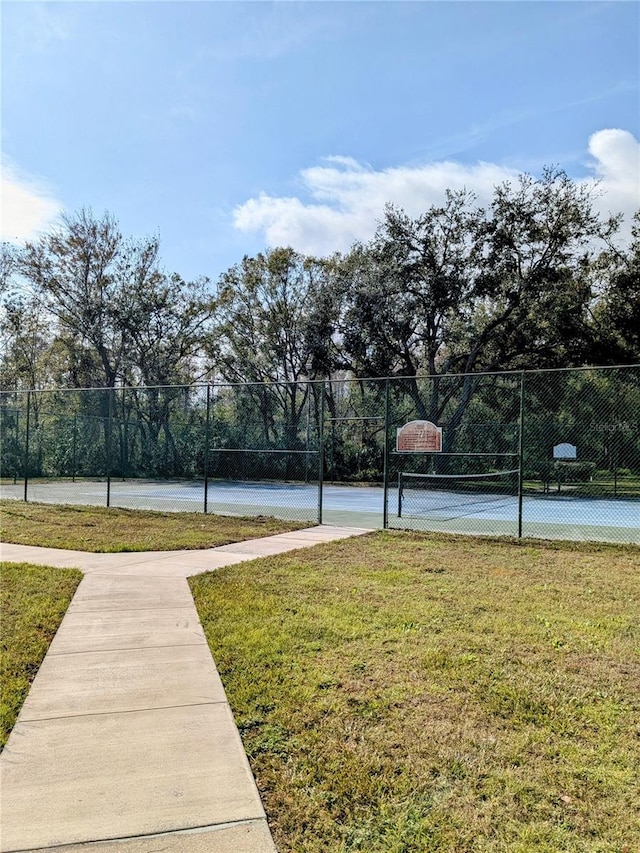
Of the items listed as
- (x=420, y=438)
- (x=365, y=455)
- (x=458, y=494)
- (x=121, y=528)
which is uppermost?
(x=420, y=438)

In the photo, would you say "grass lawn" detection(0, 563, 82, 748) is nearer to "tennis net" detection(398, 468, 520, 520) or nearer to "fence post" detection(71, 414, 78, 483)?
"tennis net" detection(398, 468, 520, 520)

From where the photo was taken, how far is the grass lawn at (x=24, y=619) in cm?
317

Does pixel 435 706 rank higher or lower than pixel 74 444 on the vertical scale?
lower

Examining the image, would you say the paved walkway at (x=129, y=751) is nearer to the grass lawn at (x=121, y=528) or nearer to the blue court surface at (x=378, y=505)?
the grass lawn at (x=121, y=528)

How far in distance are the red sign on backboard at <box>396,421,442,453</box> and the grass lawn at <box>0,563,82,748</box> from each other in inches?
197

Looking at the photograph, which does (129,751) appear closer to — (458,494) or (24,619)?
(24,619)

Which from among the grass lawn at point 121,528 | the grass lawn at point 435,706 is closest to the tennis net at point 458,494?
the grass lawn at point 121,528

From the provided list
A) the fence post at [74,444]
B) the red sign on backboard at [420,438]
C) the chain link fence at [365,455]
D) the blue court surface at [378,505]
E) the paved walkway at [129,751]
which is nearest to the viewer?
the paved walkway at [129,751]

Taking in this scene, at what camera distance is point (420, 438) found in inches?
356

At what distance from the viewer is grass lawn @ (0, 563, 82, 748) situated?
317 cm

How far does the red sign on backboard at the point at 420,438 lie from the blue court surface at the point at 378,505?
58.5 inches

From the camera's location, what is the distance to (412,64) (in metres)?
8.89

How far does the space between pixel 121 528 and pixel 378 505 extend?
19.5ft

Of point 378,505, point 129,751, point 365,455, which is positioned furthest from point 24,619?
point 365,455
